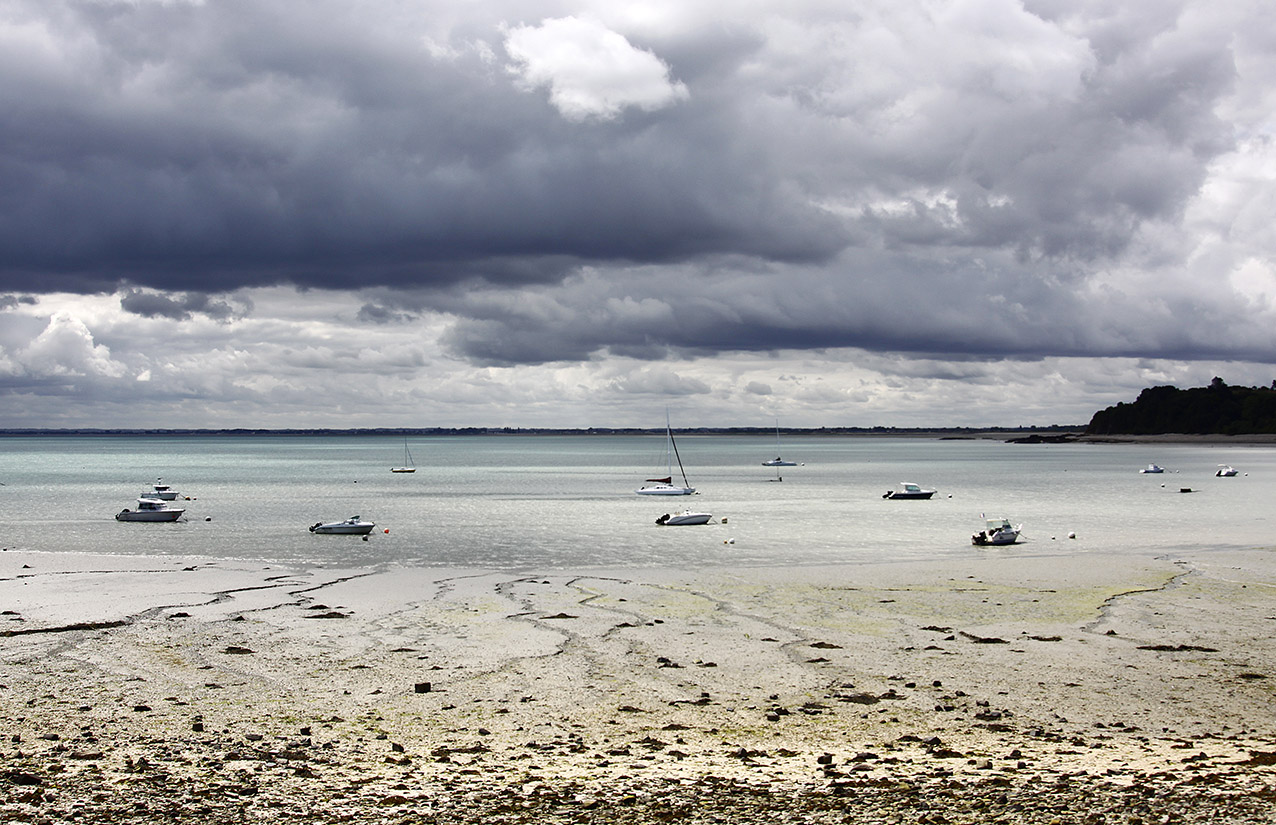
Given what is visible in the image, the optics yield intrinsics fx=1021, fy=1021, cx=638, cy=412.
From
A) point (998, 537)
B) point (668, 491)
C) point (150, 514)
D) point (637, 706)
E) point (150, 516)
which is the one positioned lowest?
point (668, 491)

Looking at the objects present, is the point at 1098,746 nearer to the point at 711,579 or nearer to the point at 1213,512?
the point at 711,579

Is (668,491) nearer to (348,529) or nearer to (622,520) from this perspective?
(622,520)

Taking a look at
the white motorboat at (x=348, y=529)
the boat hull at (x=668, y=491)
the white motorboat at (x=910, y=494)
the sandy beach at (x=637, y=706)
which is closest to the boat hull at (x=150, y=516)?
the white motorboat at (x=348, y=529)

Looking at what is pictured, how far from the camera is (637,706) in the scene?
18.8m

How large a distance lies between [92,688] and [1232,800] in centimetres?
1958

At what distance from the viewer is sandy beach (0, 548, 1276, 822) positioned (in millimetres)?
13688

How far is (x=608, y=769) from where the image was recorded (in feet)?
49.5

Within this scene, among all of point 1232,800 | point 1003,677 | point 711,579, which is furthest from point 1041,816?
point 711,579

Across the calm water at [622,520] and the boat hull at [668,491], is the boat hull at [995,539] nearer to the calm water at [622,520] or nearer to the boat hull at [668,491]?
the calm water at [622,520]

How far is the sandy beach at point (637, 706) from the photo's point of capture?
13.7 meters

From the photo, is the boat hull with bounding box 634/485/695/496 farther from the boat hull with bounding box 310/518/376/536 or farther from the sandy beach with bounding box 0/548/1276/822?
the sandy beach with bounding box 0/548/1276/822

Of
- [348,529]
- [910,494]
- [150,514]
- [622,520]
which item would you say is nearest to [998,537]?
[622,520]

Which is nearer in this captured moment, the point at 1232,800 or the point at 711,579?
the point at 1232,800

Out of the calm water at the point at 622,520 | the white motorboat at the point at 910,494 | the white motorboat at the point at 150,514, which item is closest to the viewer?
the calm water at the point at 622,520
